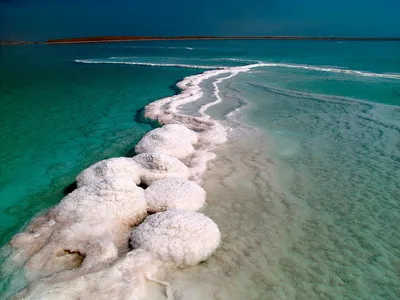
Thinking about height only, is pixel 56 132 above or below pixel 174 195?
below

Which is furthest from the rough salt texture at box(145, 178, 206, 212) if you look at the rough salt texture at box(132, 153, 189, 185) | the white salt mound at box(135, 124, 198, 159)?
the white salt mound at box(135, 124, 198, 159)

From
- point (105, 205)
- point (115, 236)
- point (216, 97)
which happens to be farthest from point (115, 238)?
point (216, 97)

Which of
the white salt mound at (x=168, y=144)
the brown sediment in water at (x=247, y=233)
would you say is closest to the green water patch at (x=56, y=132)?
the white salt mound at (x=168, y=144)

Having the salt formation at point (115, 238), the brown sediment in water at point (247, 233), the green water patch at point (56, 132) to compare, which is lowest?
the green water patch at point (56, 132)

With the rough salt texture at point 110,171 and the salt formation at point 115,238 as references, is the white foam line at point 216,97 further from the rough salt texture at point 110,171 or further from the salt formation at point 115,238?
the salt formation at point 115,238

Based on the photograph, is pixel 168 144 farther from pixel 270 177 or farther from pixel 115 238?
pixel 115 238

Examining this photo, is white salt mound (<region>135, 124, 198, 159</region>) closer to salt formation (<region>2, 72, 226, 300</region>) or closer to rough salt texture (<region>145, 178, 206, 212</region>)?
salt formation (<region>2, 72, 226, 300</region>)
